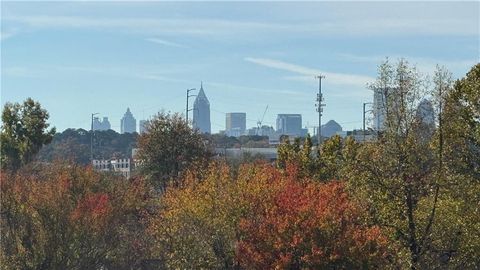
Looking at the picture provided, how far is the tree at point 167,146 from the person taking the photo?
36531 millimetres

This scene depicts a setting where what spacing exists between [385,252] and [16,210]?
36.4 feet

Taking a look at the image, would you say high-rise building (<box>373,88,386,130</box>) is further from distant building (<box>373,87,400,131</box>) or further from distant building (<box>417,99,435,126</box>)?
distant building (<box>417,99,435,126</box>)

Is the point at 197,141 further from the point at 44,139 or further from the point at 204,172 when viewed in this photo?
the point at 204,172

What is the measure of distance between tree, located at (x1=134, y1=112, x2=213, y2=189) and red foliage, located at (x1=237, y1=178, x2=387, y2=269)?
709 inches

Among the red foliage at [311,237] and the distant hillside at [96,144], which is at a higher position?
the distant hillside at [96,144]

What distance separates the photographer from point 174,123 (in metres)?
36.7

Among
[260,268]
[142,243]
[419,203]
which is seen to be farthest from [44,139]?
[419,203]

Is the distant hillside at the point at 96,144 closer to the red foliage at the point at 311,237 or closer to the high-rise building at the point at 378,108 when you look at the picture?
the red foliage at the point at 311,237

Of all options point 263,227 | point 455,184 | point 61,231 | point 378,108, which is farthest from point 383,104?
point 61,231

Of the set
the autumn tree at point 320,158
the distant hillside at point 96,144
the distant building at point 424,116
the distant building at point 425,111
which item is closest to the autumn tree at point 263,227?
the autumn tree at point 320,158

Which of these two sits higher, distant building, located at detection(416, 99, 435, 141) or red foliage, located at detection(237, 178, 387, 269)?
distant building, located at detection(416, 99, 435, 141)

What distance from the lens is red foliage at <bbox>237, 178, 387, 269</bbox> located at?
17906 millimetres

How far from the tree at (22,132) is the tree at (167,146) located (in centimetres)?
497

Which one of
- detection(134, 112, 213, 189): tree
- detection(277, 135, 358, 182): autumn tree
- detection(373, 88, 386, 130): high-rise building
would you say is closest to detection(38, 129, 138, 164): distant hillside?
detection(134, 112, 213, 189): tree
